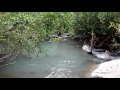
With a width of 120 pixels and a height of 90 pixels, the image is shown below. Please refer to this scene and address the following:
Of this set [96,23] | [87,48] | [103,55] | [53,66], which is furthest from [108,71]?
[96,23]

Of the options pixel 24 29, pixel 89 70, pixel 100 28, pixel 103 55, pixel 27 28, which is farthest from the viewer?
pixel 100 28

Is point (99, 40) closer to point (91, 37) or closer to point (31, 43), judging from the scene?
point (91, 37)

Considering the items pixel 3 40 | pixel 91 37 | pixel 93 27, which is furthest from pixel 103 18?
pixel 3 40

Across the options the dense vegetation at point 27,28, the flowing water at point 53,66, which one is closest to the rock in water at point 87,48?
the flowing water at point 53,66

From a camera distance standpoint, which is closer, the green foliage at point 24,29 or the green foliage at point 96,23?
the green foliage at point 24,29

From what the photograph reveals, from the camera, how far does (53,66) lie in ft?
29.9

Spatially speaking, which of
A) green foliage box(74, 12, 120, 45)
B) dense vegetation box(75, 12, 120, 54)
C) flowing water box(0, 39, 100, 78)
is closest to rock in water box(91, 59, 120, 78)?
flowing water box(0, 39, 100, 78)

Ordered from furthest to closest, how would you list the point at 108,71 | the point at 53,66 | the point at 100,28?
the point at 100,28
the point at 53,66
the point at 108,71

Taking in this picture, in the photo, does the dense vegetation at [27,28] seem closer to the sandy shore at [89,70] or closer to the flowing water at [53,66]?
the flowing water at [53,66]

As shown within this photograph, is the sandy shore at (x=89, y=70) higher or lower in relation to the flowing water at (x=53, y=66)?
lower

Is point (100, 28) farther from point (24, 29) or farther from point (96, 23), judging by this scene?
point (24, 29)

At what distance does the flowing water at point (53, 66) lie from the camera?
8.13 meters
